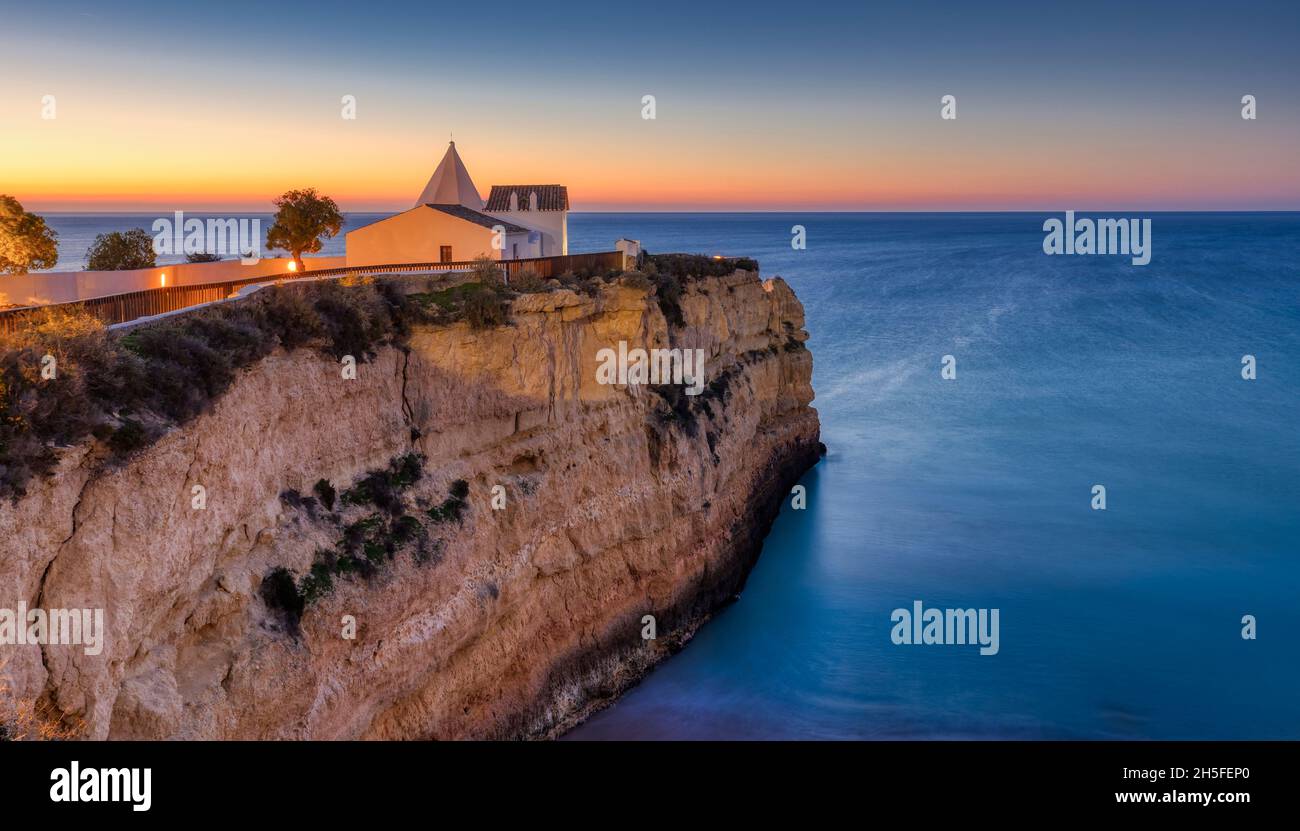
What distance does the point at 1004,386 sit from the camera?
5272 cm

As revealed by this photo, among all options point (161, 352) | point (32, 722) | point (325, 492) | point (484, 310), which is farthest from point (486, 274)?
point (32, 722)

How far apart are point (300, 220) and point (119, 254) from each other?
16.1 feet

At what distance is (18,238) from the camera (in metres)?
21.0

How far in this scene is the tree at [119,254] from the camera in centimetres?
2514

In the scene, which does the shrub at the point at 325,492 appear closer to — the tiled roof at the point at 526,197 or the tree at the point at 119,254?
the tree at the point at 119,254

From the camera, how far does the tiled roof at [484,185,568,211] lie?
37.5m

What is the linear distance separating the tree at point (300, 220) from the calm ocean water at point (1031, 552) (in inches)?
620

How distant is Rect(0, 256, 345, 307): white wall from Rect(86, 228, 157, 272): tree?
6.91 feet

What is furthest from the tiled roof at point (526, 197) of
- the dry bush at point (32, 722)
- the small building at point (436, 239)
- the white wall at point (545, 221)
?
the dry bush at point (32, 722)

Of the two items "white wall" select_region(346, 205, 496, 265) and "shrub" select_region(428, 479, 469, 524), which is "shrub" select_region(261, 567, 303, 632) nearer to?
"shrub" select_region(428, 479, 469, 524)

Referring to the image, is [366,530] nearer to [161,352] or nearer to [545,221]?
[161,352]

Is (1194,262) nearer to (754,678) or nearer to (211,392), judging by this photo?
(754,678)
